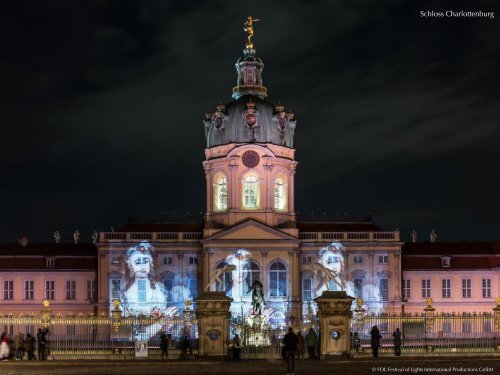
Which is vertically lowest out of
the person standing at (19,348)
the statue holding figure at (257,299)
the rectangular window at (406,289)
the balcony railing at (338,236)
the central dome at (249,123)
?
the person standing at (19,348)

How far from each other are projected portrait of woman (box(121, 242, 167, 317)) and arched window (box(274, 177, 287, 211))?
1186 centimetres

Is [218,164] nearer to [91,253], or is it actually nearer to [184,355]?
[91,253]

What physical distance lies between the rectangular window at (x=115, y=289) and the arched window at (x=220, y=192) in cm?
1082

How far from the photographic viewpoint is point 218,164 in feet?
379

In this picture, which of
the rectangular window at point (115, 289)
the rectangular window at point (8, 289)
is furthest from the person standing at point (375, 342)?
the rectangular window at point (8, 289)

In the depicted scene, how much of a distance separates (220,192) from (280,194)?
17.3 feet

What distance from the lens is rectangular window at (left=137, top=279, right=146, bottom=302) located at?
112m

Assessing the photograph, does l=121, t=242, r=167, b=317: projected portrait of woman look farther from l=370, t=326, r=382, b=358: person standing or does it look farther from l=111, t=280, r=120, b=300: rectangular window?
l=370, t=326, r=382, b=358: person standing

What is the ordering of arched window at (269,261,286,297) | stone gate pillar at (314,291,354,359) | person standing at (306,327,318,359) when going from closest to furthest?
stone gate pillar at (314,291,354,359), person standing at (306,327,318,359), arched window at (269,261,286,297)

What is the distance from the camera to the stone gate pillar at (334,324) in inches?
2238

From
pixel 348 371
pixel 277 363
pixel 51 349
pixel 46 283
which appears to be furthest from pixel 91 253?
pixel 348 371

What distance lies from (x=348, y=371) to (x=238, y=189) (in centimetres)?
6648

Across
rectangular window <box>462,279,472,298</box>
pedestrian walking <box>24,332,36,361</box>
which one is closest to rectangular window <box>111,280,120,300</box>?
rectangular window <box>462,279,472,298</box>

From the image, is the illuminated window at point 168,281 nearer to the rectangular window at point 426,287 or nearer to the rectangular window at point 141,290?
the rectangular window at point 141,290
